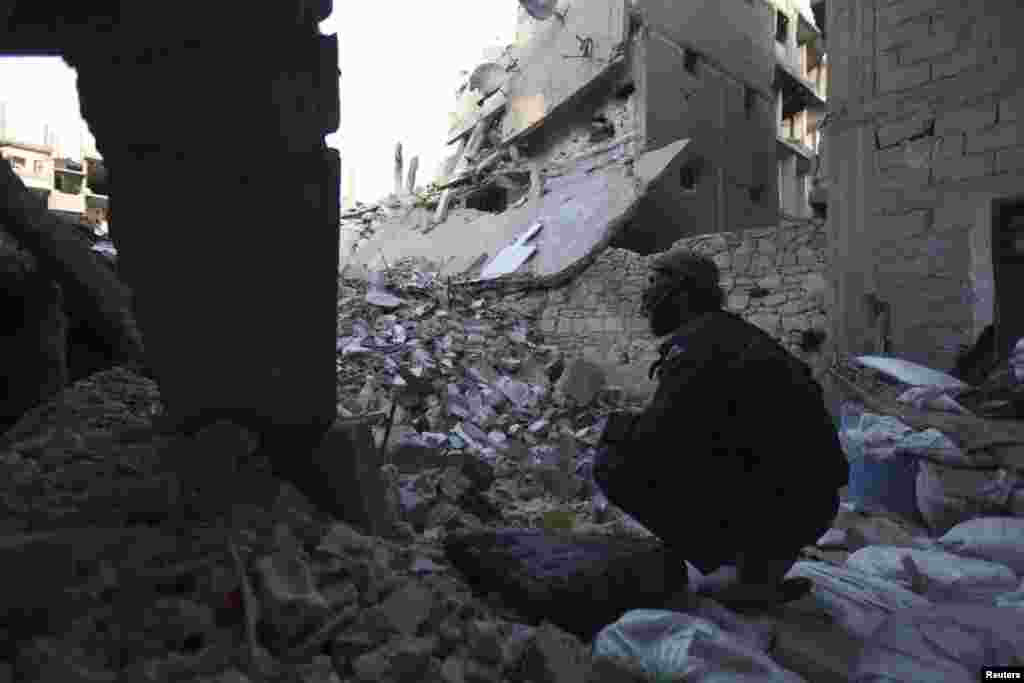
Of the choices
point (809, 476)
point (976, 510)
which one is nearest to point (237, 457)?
point (809, 476)

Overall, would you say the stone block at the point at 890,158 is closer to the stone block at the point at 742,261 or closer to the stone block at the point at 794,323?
the stone block at the point at 794,323

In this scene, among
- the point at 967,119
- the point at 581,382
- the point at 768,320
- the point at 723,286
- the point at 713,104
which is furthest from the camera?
the point at 713,104

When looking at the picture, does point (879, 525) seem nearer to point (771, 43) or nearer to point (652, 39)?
point (652, 39)

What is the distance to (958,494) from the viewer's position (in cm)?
302

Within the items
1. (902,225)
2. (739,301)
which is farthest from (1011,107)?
(739,301)

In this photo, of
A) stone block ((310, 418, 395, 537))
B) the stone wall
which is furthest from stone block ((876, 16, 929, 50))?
stone block ((310, 418, 395, 537))

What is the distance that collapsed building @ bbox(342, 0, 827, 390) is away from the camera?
353 inches

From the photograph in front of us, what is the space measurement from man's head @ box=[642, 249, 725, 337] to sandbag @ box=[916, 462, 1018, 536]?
1902mm

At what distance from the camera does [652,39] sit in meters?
13.2

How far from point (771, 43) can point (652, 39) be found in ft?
16.6

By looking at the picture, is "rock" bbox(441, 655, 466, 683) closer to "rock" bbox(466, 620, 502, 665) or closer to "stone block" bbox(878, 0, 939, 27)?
"rock" bbox(466, 620, 502, 665)

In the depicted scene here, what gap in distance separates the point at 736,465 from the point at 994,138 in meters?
4.62

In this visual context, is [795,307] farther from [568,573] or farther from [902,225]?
[568,573]

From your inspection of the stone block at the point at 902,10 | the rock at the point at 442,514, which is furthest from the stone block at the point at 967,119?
the rock at the point at 442,514
